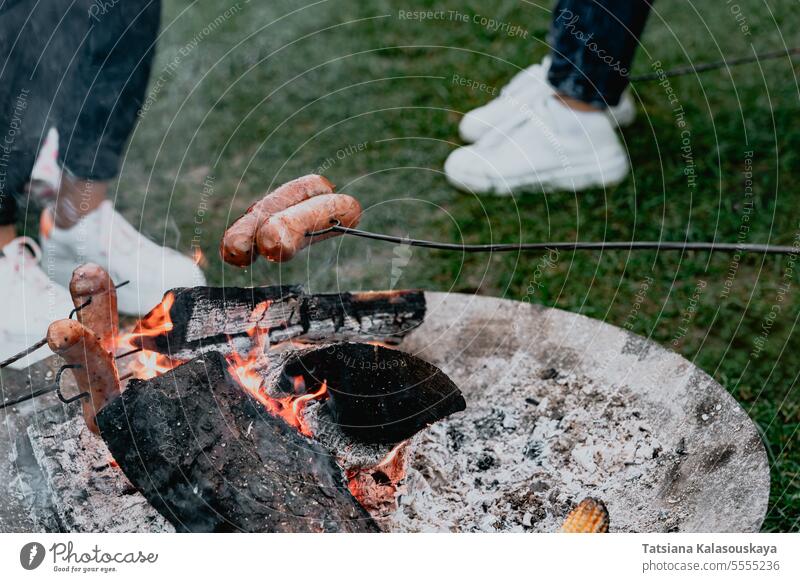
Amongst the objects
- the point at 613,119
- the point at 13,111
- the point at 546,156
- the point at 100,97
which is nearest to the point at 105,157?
the point at 100,97

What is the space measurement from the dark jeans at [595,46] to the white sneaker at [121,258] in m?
1.41

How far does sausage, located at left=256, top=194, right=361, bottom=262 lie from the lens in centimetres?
143

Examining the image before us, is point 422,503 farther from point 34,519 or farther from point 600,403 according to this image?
point 34,519

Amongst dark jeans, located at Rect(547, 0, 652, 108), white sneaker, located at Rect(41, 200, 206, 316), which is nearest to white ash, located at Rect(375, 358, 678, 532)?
white sneaker, located at Rect(41, 200, 206, 316)

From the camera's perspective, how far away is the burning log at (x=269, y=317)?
1.56m

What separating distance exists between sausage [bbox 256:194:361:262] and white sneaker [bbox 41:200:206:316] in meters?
0.62

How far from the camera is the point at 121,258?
6.99ft

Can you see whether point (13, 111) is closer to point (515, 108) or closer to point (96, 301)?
point (96, 301)

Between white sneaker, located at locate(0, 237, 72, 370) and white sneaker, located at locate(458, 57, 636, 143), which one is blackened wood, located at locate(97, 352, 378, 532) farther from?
white sneaker, located at locate(458, 57, 636, 143)

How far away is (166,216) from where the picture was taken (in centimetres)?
283
